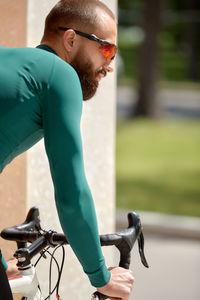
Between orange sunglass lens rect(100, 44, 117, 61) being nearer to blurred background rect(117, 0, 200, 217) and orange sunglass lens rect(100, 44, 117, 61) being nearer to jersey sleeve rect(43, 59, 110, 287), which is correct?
jersey sleeve rect(43, 59, 110, 287)

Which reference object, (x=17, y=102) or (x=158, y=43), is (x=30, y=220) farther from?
(x=158, y=43)

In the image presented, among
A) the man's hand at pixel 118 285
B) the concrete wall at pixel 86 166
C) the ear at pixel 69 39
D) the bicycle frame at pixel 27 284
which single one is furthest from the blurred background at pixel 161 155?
the ear at pixel 69 39

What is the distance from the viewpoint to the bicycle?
89.3 inches

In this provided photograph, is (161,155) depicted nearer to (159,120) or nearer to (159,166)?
(159,166)

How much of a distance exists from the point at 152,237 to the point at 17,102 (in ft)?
19.6

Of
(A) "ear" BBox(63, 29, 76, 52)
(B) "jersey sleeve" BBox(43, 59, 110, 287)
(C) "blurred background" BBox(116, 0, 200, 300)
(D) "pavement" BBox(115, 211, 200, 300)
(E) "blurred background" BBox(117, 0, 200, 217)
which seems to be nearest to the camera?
(B) "jersey sleeve" BBox(43, 59, 110, 287)

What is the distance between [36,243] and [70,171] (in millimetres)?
355

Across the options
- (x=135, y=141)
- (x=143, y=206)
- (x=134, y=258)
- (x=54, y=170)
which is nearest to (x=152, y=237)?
(x=134, y=258)

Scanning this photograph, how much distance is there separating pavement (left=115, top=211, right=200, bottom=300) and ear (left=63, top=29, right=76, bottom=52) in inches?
151

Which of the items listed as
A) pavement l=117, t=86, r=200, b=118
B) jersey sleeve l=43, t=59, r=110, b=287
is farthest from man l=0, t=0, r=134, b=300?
→ pavement l=117, t=86, r=200, b=118

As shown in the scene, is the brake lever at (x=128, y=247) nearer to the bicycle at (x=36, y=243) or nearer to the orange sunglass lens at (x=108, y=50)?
the bicycle at (x=36, y=243)

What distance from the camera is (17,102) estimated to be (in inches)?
84.7

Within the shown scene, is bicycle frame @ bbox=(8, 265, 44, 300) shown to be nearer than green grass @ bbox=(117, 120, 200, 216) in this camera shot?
Yes

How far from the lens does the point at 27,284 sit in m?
2.49
